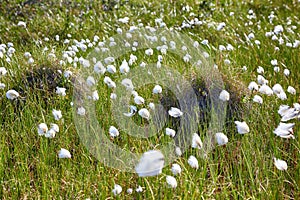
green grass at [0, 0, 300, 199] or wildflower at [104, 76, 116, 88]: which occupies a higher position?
wildflower at [104, 76, 116, 88]

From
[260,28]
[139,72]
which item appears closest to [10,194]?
[139,72]

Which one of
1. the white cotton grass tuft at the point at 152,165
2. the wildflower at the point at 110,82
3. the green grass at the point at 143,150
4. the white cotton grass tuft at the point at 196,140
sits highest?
the white cotton grass tuft at the point at 196,140

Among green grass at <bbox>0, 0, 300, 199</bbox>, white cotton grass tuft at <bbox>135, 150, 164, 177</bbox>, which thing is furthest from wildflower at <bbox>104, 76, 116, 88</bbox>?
white cotton grass tuft at <bbox>135, 150, 164, 177</bbox>

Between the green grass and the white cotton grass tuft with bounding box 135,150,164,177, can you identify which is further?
the green grass

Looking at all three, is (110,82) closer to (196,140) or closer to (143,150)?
(143,150)

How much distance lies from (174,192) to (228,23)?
3997mm

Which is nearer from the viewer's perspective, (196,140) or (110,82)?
(196,140)

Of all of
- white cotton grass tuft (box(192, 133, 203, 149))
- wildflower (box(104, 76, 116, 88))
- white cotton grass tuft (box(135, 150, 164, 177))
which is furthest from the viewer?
wildflower (box(104, 76, 116, 88))

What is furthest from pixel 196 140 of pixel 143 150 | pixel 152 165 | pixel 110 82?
pixel 110 82

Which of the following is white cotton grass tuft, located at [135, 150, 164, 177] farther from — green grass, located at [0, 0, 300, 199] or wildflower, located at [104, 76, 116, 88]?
wildflower, located at [104, 76, 116, 88]

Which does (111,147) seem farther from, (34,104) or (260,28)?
(260,28)

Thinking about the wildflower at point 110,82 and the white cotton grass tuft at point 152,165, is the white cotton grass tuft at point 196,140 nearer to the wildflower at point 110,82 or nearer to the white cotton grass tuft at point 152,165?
the white cotton grass tuft at point 152,165

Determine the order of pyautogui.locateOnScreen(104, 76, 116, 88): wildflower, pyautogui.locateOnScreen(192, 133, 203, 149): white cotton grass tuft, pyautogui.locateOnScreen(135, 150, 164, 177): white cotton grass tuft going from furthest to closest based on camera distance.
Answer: pyautogui.locateOnScreen(104, 76, 116, 88): wildflower < pyautogui.locateOnScreen(192, 133, 203, 149): white cotton grass tuft < pyautogui.locateOnScreen(135, 150, 164, 177): white cotton grass tuft

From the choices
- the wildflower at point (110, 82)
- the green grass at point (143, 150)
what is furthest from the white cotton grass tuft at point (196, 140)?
the wildflower at point (110, 82)
